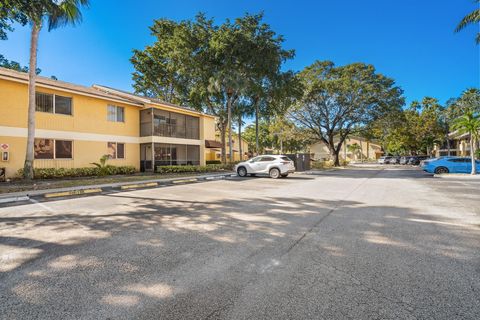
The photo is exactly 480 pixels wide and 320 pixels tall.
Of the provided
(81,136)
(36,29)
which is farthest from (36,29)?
(81,136)

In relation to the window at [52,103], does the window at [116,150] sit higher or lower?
lower

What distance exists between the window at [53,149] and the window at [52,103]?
195cm

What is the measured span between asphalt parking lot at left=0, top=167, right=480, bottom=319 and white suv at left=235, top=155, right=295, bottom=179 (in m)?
10.6

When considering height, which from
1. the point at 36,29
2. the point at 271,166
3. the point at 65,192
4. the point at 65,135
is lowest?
the point at 65,192

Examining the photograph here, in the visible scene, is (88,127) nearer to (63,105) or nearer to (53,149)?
(63,105)

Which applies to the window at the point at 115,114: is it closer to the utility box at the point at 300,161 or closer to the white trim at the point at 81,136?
the white trim at the point at 81,136

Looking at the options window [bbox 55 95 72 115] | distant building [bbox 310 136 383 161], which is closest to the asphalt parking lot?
window [bbox 55 95 72 115]

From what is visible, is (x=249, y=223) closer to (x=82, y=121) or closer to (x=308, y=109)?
(x=82, y=121)

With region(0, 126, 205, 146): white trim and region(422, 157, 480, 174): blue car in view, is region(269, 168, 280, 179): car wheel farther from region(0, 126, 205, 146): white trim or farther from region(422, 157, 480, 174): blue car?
region(422, 157, 480, 174): blue car

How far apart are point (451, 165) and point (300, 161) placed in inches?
484

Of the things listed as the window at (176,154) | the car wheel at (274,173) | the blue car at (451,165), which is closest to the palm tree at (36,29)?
the window at (176,154)

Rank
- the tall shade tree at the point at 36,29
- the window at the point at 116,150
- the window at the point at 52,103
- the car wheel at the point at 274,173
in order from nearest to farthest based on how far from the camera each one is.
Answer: the tall shade tree at the point at 36,29 < the window at the point at 52,103 < the car wheel at the point at 274,173 < the window at the point at 116,150

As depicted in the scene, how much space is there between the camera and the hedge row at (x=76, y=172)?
46.7 ft

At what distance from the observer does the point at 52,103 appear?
52.3ft
